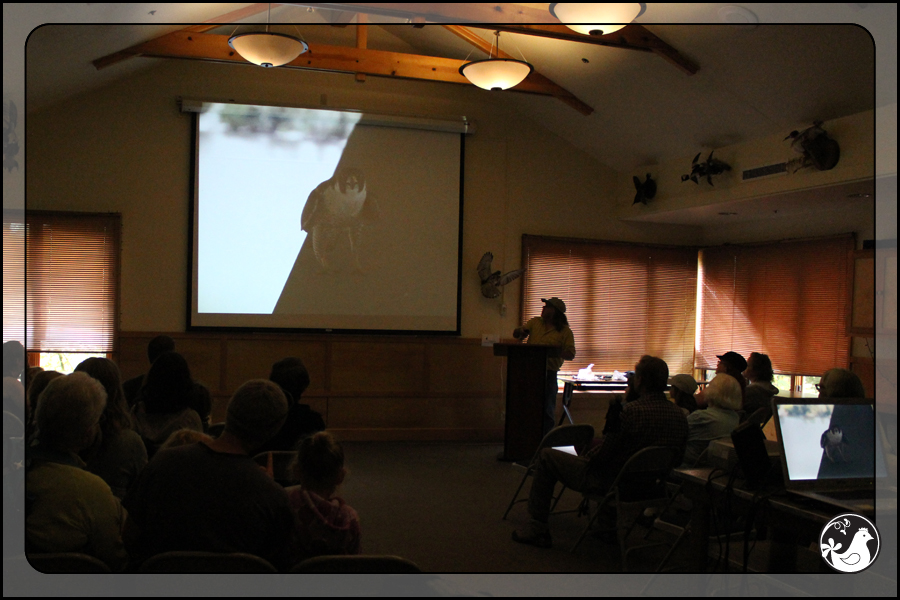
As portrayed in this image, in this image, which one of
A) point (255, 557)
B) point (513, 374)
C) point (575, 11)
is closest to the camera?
point (255, 557)

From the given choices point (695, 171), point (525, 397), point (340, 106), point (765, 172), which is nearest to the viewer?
point (765, 172)

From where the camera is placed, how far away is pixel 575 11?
3840mm

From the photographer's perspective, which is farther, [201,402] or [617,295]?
[617,295]

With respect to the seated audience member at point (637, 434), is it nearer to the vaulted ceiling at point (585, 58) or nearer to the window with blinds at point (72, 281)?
the vaulted ceiling at point (585, 58)

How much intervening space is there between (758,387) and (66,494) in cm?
397

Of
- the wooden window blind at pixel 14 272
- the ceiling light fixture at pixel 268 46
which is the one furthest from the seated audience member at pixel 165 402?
the ceiling light fixture at pixel 268 46

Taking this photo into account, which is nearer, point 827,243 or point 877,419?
point 877,419

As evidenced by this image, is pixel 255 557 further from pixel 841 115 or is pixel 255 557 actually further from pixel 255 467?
pixel 841 115

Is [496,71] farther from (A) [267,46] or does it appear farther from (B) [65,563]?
(B) [65,563]

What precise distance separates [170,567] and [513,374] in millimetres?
4284

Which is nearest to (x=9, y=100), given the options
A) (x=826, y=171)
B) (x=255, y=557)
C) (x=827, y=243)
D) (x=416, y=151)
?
(x=255, y=557)

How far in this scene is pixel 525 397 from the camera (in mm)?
5785

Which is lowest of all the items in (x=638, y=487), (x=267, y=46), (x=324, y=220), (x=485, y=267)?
(x=638, y=487)
